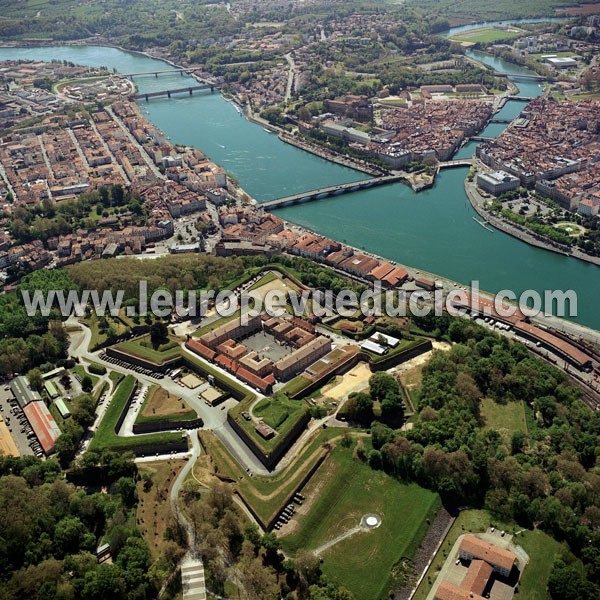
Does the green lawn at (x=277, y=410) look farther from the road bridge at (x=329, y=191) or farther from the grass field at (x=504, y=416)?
the road bridge at (x=329, y=191)

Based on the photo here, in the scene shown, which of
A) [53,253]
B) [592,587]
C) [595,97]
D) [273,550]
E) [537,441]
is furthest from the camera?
[595,97]

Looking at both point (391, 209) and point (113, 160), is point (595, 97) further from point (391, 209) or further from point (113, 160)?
point (113, 160)

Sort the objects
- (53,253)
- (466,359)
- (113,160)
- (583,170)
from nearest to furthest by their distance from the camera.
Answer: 1. (466,359)
2. (53,253)
3. (583,170)
4. (113,160)

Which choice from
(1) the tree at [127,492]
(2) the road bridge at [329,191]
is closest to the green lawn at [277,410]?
(1) the tree at [127,492]

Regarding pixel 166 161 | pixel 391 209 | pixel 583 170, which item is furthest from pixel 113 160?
pixel 583 170

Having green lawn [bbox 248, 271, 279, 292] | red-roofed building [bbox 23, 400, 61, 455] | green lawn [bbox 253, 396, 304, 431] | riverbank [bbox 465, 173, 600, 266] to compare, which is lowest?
riverbank [bbox 465, 173, 600, 266]

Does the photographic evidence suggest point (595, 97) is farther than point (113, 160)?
Yes

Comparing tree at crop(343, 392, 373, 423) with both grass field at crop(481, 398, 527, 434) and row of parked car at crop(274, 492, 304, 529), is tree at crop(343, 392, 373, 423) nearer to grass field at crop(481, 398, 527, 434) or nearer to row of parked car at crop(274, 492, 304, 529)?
row of parked car at crop(274, 492, 304, 529)

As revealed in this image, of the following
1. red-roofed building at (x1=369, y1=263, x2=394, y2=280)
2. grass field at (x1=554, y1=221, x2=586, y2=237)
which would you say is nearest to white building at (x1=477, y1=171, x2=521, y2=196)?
grass field at (x1=554, y1=221, x2=586, y2=237)
